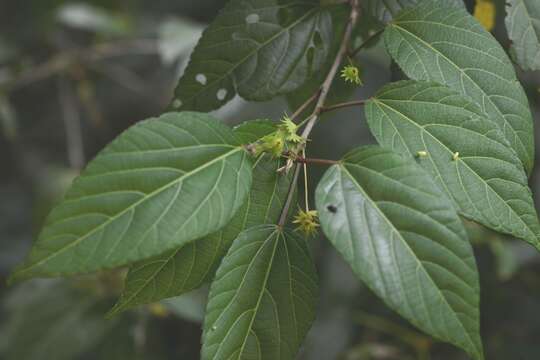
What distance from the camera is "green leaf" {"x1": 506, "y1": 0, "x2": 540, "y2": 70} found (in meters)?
0.98

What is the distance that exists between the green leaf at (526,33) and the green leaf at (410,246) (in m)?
0.37

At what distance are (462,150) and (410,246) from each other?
0.17 m

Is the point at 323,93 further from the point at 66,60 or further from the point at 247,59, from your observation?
the point at 66,60

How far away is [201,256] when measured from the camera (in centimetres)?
81

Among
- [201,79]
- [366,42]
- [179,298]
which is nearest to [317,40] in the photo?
[366,42]

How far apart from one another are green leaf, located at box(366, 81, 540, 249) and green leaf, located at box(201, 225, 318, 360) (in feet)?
0.58

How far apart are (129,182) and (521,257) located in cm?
171

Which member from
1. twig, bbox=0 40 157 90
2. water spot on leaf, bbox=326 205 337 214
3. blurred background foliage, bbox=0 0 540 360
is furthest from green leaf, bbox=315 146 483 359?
twig, bbox=0 40 157 90

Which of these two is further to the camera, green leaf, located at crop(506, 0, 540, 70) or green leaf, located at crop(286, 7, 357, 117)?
green leaf, located at crop(286, 7, 357, 117)

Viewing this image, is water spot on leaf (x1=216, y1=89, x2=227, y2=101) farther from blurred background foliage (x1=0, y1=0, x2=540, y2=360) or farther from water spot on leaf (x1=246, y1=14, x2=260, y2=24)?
blurred background foliage (x1=0, y1=0, x2=540, y2=360)

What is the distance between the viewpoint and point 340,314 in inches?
82.4

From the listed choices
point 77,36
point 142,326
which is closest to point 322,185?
point 142,326

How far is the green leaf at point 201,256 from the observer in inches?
32.0

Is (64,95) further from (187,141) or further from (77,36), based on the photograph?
(187,141)
